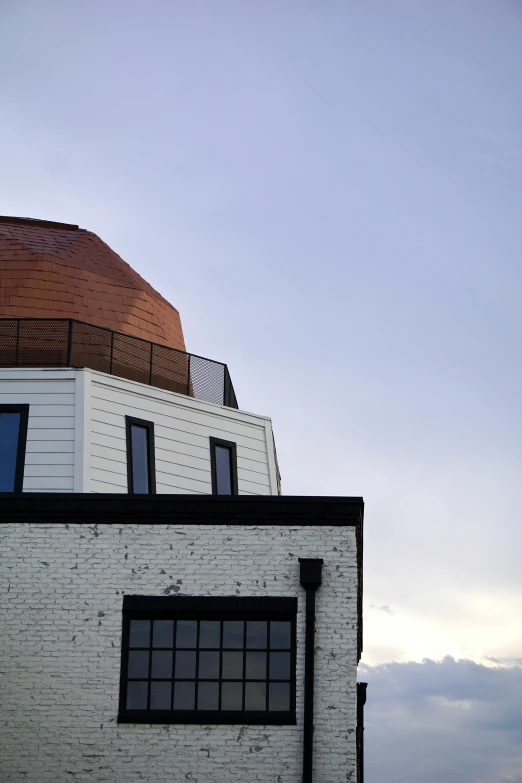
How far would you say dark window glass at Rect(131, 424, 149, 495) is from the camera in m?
25.8

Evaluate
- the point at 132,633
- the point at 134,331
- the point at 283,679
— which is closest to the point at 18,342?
the point at 134,331

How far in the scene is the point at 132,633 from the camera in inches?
Result: 783

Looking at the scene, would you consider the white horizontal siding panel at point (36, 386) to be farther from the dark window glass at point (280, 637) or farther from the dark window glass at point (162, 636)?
the dark window glass at point (280, 637)

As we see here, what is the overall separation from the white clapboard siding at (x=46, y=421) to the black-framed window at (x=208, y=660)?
5.57 m

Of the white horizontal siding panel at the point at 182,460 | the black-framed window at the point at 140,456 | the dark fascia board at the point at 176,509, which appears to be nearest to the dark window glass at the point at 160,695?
the dark fascia board at the point at 176,509

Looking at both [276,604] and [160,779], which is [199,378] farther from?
[160,779]

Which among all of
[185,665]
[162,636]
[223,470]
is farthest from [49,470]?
[185,665]

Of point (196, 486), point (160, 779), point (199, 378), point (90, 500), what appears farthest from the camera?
point (199, 378)

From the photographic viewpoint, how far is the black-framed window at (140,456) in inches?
1014

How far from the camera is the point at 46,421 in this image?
995 inches

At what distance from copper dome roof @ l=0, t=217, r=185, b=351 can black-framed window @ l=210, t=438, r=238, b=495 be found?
460cm

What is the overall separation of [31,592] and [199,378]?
10344mm

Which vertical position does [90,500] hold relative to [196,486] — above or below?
below

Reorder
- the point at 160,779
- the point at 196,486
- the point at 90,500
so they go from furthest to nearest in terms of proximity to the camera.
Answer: the point at 196,486
the point at 90,500
the point at 160,779
